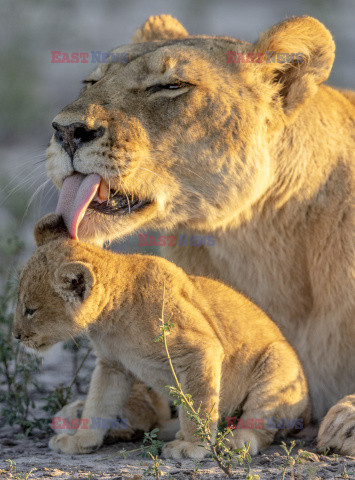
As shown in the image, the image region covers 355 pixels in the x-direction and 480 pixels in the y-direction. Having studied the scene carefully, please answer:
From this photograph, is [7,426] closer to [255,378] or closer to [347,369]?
[255,378]

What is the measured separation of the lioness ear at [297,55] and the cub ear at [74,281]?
1.31 meters

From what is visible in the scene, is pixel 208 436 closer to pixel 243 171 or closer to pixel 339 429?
pixel 339 429

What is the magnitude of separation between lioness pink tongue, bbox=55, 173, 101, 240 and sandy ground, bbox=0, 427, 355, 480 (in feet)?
3.03

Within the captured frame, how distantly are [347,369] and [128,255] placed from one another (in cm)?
124

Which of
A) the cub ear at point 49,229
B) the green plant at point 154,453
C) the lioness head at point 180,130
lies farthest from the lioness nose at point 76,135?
the green plant at point 154,453

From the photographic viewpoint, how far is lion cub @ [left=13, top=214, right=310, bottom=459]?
345 centimetres

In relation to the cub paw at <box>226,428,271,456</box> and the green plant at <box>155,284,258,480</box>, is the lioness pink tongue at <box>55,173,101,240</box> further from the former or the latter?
the cub paw at <box>226,428,271,456</box>

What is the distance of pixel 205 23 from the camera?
479 inches

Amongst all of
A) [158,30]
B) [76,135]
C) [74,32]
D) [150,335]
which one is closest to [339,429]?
[150,335]

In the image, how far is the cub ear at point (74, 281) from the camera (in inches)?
132

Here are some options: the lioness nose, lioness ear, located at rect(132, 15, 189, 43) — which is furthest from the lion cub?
lioness ear, located at rect(132, 15, 189, 43)

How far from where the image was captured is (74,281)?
3.40 metres

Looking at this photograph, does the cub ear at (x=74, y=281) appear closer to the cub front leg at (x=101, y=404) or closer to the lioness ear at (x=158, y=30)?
the cub front leg at (x=101, y=404)

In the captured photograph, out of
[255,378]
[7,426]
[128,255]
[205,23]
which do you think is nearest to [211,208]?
[128,255]
